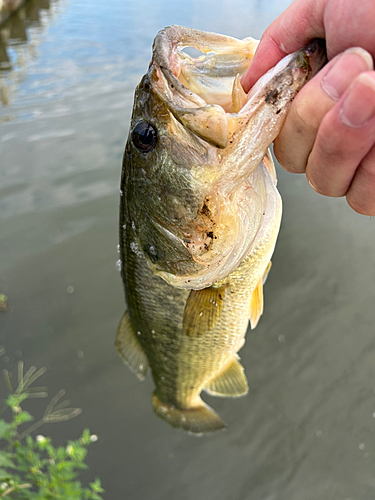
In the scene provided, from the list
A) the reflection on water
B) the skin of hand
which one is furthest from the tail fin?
the reflection on water

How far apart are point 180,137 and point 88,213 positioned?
3.95 metres

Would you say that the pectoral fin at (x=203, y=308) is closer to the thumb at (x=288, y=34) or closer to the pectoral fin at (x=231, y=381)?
the pectoral fin at (x=231, y=381)

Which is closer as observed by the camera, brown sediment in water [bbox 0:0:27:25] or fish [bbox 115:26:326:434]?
fish [bbox 115:26:326:434]

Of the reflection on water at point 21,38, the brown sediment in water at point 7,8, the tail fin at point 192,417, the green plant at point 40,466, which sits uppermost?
the brown sediment in water at point 7,8

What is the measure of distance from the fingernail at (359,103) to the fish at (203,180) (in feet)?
0.69

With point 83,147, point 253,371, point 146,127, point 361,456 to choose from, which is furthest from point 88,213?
point 361,456

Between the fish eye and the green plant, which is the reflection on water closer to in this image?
the green plant

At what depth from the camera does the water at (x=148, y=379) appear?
9.36 ft

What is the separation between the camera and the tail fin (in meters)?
2.39

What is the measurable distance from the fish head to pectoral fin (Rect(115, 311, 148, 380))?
34.4 inches

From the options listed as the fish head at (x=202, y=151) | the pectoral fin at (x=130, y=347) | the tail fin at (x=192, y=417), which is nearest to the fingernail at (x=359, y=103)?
the fish head at (x=202, y=151)

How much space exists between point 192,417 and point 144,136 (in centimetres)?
200

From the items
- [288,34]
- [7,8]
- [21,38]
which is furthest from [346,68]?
[7,8]

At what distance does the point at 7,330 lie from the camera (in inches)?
141
